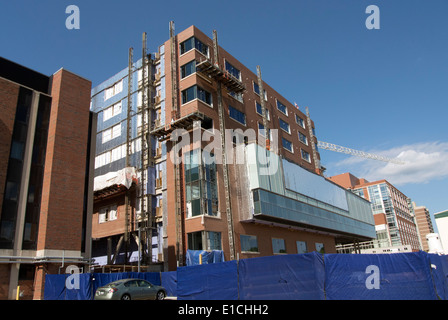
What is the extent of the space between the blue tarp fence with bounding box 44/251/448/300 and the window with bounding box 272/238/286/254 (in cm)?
2416

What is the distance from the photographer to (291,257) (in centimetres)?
1482

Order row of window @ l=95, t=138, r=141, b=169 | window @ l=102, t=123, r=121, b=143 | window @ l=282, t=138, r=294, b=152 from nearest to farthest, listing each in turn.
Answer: row of window @ l=95, t=138, r=141, b=169 → window @ l=102, t=123, r=121, b=143 → window @ l=282, t=138, r=294, b=152

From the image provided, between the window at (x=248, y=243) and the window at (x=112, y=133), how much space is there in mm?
22543

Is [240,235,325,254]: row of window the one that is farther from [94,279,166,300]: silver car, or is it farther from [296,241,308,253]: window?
[94,279,166,300]: silver car

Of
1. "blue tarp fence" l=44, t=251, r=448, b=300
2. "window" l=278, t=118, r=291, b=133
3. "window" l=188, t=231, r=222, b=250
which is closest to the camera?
"blue tarp fence" l=44, t=251, r=448, b=300

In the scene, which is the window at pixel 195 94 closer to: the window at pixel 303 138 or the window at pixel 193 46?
the window at pixel 193 46

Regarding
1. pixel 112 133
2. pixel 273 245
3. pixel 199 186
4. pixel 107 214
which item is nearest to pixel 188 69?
pixel 199 186

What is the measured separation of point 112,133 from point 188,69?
51.3ft

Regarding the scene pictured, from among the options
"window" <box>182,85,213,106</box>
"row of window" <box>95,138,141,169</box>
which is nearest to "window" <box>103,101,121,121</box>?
"row of window" <box>95,138,141,169</box>

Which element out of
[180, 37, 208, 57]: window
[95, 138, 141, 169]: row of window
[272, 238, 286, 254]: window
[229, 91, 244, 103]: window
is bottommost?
[272, 238, 286, 254]: window

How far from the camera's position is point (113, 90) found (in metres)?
50.3

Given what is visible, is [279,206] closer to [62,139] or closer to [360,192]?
[62,139]

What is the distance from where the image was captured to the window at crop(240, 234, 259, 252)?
36406 mm

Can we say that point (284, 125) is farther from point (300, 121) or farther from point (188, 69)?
point (188, 69)
